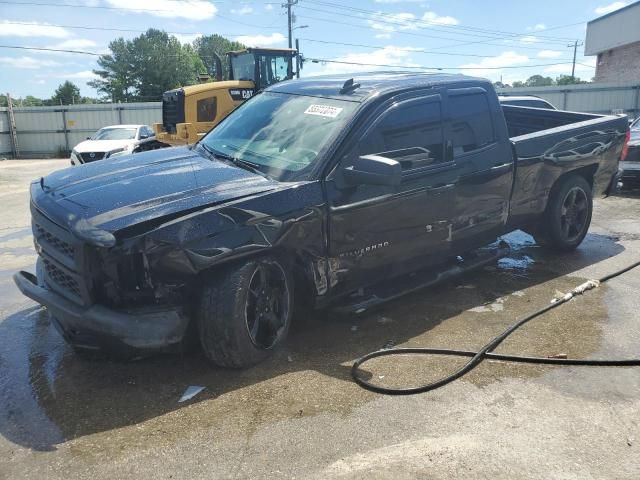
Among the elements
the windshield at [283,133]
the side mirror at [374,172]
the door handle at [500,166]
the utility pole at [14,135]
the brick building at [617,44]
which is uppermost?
the brick building at [617,44]

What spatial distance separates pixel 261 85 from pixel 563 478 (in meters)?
12.4

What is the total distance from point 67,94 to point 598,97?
204 feet

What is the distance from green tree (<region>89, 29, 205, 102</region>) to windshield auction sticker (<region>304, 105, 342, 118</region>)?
73.3 m

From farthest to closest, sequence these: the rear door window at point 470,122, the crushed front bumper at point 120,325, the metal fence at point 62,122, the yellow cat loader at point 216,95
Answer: the metal fence at point 62,122, the yellow cat loader at point 216,95, the rear door window at point 470,122, the crushed front bumper at point 120,325

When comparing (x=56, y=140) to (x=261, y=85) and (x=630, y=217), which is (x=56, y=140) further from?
(x=630, y=217)

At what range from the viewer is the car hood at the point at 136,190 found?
3.20 meters

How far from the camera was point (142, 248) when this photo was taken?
3.14 m

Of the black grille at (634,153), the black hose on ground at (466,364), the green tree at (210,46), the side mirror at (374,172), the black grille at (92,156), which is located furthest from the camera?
the green tree at (210,46)

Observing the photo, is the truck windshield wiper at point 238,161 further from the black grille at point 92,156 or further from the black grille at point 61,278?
the black grille at point 92,156

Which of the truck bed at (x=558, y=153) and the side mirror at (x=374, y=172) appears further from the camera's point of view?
the truck bed at (x=558, y=153)

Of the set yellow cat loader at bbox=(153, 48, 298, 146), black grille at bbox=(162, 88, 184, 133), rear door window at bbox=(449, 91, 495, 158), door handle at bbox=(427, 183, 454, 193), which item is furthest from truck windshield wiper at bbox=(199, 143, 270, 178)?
black grille at bbox=(162, 88, 184, 133)

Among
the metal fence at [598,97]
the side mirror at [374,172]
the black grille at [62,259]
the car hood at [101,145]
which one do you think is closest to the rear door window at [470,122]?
the side mirror at [374,172]

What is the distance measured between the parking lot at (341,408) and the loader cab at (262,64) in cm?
1011

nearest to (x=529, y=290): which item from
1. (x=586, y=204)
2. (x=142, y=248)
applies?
(x=586, y=204)
